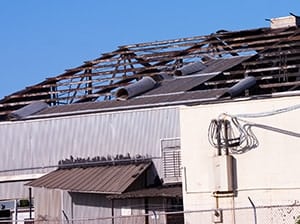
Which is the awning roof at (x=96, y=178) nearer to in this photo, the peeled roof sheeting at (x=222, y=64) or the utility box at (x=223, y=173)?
the utility box at (x=223, y=173)

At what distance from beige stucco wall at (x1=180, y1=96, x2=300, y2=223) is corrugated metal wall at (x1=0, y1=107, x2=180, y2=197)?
638 centimetres

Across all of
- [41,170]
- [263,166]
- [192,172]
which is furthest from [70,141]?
[263,166]

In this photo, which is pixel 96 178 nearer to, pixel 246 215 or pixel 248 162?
pixel 248 162

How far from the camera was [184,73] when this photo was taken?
43.4 meters

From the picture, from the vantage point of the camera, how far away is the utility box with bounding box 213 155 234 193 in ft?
93.9

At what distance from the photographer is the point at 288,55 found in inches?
1601

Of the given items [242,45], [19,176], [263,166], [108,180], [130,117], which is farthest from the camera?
[242,45]

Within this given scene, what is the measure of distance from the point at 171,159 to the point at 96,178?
310 centimetres

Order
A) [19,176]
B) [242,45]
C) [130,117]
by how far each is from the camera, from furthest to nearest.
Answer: [242,45], [19,176], [130,117]

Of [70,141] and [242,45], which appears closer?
[70,141]

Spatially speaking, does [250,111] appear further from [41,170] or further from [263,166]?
[41,170]

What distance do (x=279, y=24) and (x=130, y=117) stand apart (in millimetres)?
14082

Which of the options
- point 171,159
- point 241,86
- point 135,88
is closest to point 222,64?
point 135,88

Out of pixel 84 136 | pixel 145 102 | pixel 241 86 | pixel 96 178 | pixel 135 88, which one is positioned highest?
pixel 135 88
